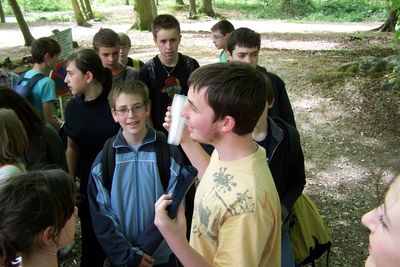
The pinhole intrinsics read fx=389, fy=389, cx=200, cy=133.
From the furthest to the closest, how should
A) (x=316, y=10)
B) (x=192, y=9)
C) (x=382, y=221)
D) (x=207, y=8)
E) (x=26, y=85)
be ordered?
(x=316, y=10) → (x=207, y=8) → (x=192, y=9) → (x=26, y=85) → (x=382, y=221)

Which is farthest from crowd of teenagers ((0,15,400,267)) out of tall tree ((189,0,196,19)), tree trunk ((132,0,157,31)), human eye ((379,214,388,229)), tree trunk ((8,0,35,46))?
tall tree ((189,0,196,19))

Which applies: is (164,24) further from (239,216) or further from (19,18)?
(19,18)

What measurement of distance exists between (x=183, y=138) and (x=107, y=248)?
0.99 meters

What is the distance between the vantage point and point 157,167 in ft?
8.70

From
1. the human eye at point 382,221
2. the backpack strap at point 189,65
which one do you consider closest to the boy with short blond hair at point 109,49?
the backpack strap at point 189,65

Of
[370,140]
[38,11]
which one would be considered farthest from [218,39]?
[38,11]

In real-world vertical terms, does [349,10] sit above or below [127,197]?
below

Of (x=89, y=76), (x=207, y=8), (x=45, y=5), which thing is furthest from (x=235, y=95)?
(x=45, y=5)

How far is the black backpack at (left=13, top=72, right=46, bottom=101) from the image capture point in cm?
378

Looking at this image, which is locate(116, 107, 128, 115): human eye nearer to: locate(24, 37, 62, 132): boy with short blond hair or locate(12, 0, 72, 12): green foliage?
locate(24, 37, 62, 132): boy with short blond hair

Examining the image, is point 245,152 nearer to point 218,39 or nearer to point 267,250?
point 267,250

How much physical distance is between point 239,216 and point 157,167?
1.16 m

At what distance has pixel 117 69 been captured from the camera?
4.16m

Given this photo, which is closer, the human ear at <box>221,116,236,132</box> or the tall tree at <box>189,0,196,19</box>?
the human ear at <box>221,116,236,132</box>
